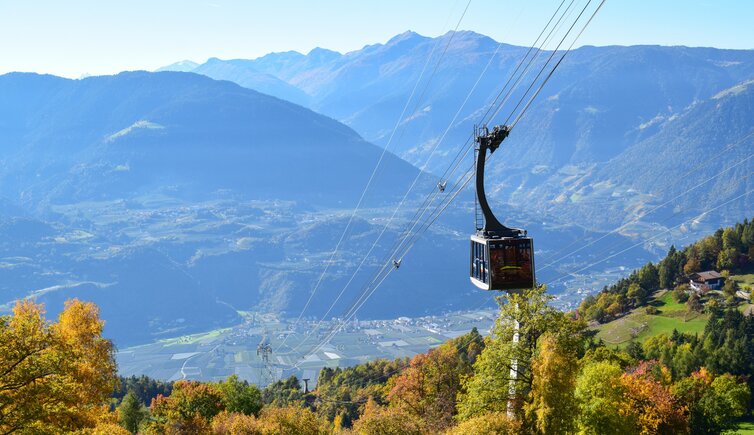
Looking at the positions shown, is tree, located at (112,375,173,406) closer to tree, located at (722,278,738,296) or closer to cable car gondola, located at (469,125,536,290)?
tree, located at (722,278,738,296)

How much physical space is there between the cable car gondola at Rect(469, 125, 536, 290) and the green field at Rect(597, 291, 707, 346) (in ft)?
230

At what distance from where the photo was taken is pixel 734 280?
119812mm

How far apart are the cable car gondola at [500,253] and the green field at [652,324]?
7024cm

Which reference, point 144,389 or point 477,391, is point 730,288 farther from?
point 144,389

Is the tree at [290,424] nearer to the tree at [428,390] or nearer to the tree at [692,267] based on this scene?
the tree at [428,390]

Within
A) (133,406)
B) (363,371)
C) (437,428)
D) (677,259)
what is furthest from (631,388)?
(677,259)

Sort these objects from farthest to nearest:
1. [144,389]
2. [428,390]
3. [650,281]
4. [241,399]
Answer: [650,281], [144,389], [241,399], [428,390]

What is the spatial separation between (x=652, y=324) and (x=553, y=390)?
3378 inches

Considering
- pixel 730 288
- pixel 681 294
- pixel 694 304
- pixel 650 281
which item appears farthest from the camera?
pixel 650 281

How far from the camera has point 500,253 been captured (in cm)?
3872

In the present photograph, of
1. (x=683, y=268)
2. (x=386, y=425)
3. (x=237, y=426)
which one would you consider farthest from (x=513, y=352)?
(x=683, y=268)

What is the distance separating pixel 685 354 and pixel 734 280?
50.5m

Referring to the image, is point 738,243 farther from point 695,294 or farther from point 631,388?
point 631,388

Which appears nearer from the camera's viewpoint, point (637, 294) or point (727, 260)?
point (727, 260)
